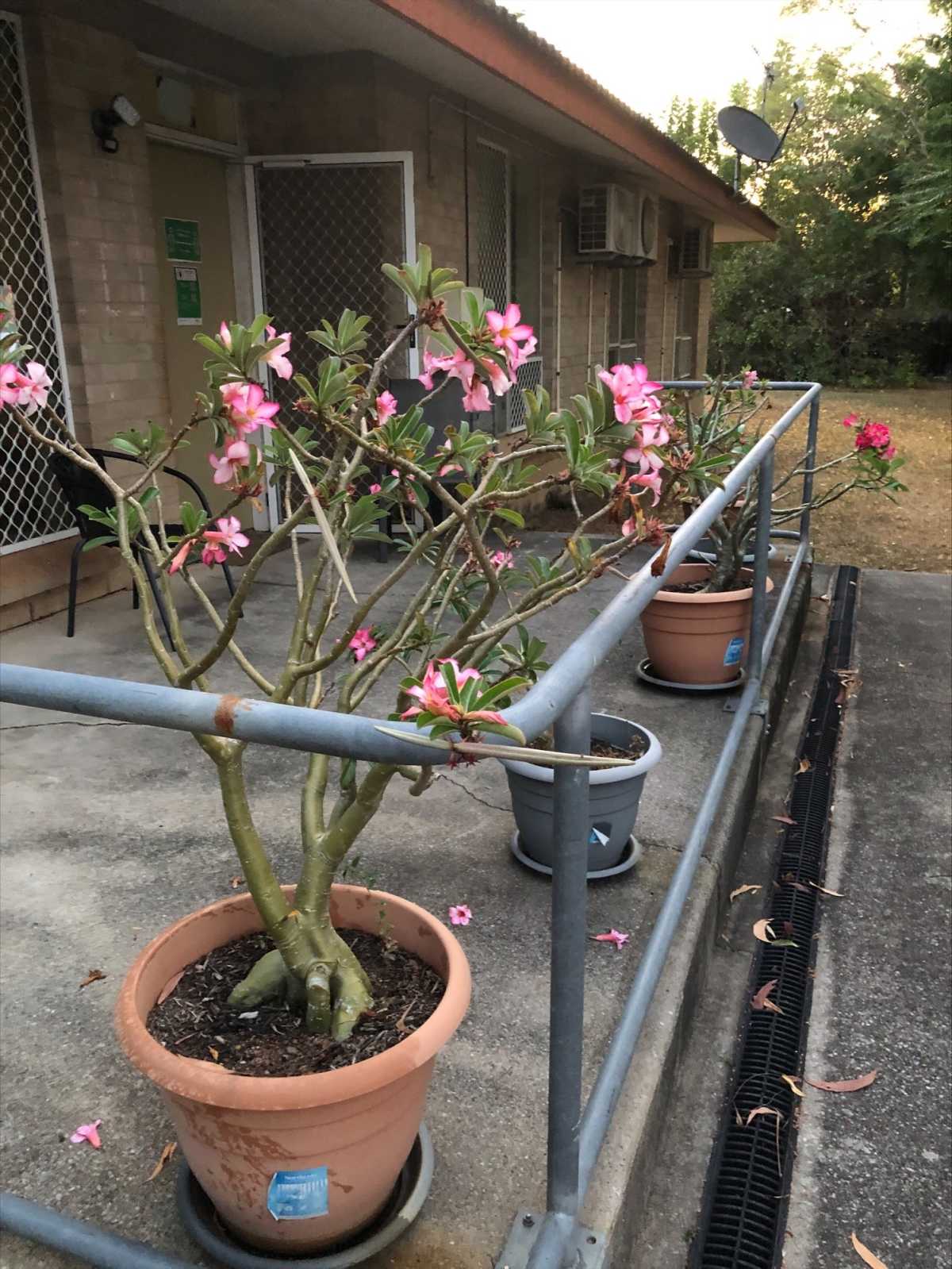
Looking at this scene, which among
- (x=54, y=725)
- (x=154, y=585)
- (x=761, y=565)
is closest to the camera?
(x=761, y=565)

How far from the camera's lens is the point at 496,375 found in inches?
53.6

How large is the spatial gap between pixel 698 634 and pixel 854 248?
21.2m

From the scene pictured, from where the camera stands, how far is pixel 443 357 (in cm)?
144

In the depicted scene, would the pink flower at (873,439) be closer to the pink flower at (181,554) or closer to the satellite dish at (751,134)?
the pink flower at (181,554)

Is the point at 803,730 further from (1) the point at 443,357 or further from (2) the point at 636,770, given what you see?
(1) the point at 443,357

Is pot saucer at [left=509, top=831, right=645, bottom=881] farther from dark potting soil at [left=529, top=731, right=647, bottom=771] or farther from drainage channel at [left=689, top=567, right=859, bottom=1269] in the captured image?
drainage channel at [left=689, top=567, right=859, bottom=1269]

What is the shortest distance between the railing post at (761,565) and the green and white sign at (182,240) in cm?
351

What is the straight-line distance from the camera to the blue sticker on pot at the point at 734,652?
356 centimetres

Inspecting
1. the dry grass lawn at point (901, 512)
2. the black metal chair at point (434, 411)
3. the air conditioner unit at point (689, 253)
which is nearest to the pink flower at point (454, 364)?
the black metal chair at point (434, 411)

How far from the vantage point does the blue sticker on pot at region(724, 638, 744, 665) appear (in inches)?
140

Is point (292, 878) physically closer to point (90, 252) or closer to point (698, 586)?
point (698, 586)

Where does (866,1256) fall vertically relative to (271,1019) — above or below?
below

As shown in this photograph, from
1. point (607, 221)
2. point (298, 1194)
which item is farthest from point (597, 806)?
point (607, 221)

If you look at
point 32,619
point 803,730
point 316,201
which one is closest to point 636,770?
point 803,730
